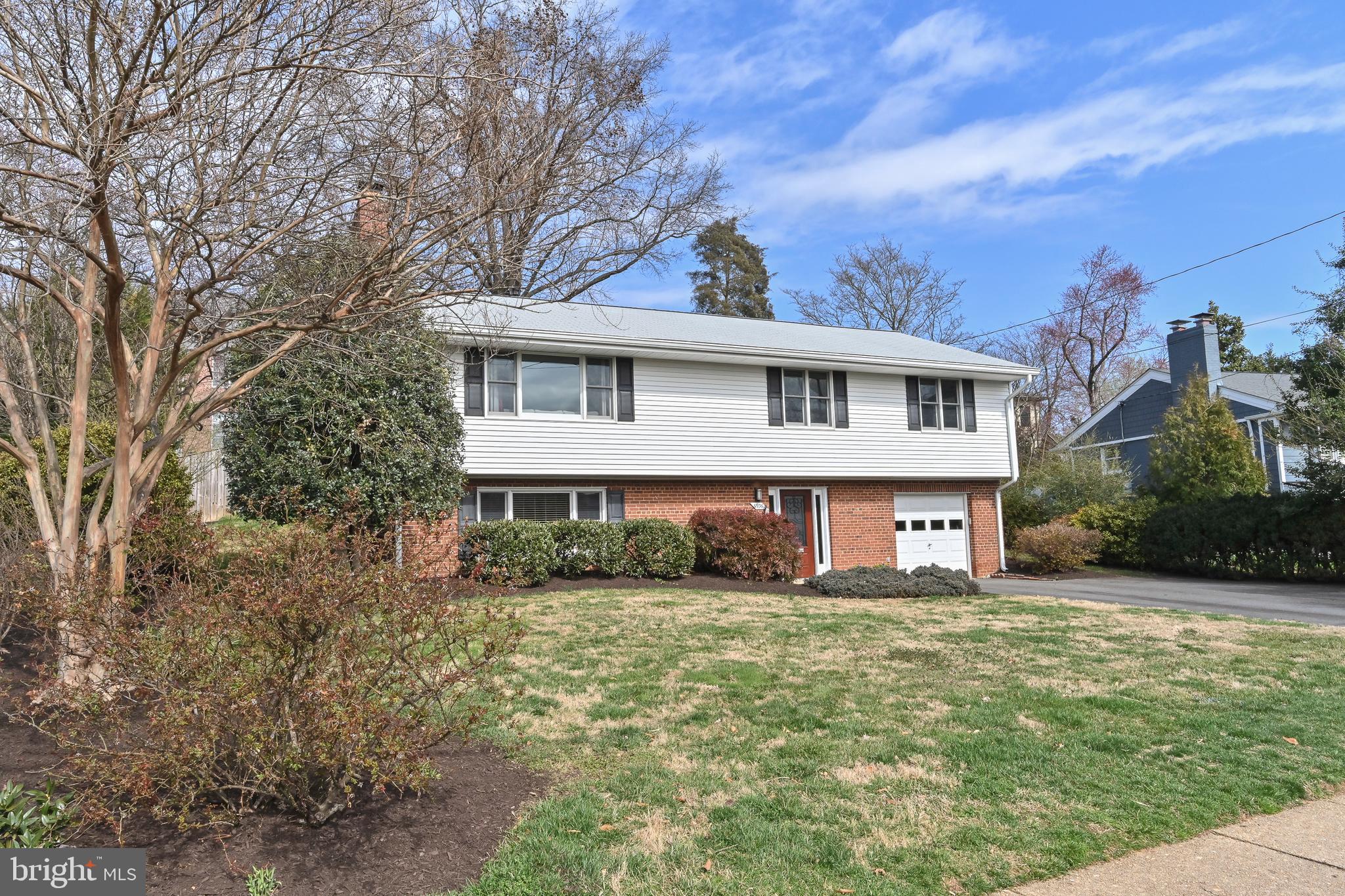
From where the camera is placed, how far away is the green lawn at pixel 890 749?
13.6ft

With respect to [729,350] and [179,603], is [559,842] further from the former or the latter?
[729,350]

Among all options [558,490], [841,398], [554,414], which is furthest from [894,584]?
[554,414]

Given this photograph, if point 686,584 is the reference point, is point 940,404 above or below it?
above

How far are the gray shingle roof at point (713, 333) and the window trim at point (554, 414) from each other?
Answer: 52cm

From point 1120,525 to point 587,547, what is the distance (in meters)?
14.0

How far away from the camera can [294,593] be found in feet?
12.4

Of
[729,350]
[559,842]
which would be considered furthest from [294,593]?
[729,350]

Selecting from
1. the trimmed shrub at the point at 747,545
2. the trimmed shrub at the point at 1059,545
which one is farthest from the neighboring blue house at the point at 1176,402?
the trimmed shrub at the point at 747,545

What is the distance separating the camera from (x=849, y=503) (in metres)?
19.5

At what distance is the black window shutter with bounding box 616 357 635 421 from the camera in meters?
17.0

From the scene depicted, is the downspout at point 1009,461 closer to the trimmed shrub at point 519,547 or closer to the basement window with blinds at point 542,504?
the basement window with blinds at point 542,504

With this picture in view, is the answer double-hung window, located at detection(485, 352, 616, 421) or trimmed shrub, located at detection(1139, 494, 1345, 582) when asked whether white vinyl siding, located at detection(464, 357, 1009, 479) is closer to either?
double-hung window, located at detection(485, 352, 616, 421)

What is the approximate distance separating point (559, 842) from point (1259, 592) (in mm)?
16246

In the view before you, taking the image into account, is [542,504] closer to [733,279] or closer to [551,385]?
[551,385]
